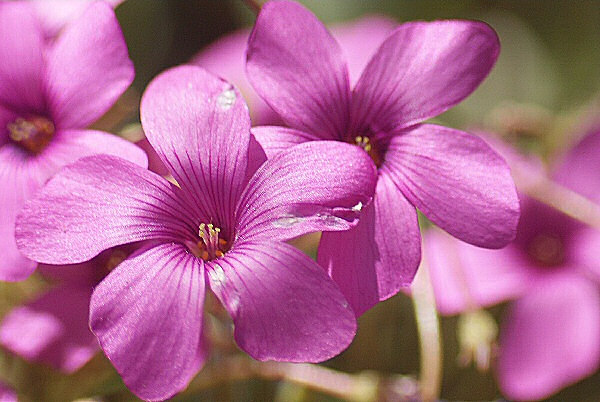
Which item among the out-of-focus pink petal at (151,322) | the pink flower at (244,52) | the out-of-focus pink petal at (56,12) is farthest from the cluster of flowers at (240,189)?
the pink flower at (244,52)

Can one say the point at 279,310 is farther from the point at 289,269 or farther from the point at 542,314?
the point at 542,314

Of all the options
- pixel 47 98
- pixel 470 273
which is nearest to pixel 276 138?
pixel 47 98

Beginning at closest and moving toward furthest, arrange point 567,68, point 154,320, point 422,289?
point 154,320
point 422,289
point 567,68

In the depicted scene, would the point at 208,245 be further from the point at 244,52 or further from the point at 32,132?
the point at 244,52

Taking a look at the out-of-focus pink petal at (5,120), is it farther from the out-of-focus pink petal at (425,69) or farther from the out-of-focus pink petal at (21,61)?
the out-of-focus pink petal at (425,69)

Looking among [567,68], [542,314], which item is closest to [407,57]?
[542,314]
